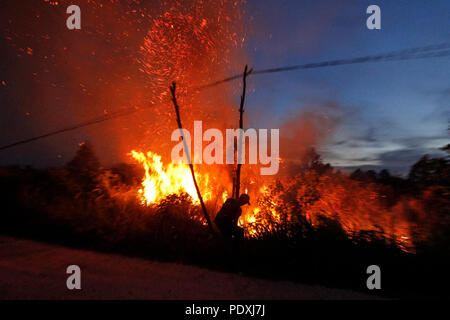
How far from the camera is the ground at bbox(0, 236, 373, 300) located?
3859 millimetres

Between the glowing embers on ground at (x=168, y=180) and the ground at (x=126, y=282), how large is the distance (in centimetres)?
404

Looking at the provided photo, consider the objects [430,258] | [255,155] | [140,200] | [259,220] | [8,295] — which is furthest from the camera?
[255,155]

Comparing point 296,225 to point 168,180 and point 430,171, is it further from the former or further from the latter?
point 168,180

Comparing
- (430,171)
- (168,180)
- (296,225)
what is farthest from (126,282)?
(430,171)

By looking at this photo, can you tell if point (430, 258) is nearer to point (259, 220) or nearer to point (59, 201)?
point (259, 220)

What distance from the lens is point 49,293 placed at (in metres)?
3.76

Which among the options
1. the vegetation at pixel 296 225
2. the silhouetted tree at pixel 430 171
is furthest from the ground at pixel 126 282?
the silhouetted tree at pixel 430 171

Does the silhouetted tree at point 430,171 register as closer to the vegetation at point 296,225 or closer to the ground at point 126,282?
the vegetation at point 296,225

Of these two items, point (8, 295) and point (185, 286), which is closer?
point (8, 295)

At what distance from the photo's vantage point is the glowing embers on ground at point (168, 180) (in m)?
9.32

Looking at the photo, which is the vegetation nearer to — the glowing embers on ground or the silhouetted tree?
the silhouetted tree
